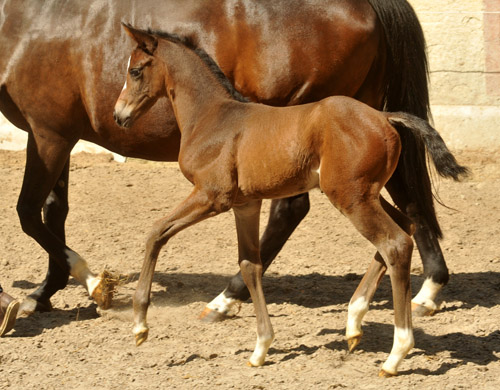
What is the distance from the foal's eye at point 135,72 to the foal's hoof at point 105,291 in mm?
1318

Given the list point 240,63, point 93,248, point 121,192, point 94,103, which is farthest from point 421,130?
point 121,192

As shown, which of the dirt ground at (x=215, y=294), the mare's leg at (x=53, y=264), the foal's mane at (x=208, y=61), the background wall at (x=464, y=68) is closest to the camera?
the dirt ground at (x=215, y=294)

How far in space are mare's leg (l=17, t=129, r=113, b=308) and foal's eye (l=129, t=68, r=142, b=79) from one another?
39.8 inches

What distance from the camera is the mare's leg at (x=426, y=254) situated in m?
5.25

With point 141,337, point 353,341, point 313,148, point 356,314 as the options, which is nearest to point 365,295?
point 356,314

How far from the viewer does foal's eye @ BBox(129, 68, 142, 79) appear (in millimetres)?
4418

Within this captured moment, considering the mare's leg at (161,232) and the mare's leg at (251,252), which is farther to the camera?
the mare's leg at (251,252)

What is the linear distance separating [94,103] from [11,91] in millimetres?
538

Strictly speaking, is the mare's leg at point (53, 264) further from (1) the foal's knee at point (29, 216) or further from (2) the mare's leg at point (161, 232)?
(2) the mare's leg at point (161, 232)

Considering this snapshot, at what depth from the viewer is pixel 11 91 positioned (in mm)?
5289

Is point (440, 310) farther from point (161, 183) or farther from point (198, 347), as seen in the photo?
point (161, 183)

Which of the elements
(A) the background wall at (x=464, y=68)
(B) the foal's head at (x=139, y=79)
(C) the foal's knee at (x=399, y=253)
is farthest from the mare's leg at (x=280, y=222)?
(A) the background wall at (x=464, y=68)

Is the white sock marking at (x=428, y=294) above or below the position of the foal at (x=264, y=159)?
below

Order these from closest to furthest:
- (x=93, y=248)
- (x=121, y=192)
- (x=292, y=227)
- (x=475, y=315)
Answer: (x=475, y=315), (x=292, y=227), (x=93, y=248), (x=121, y=192)
